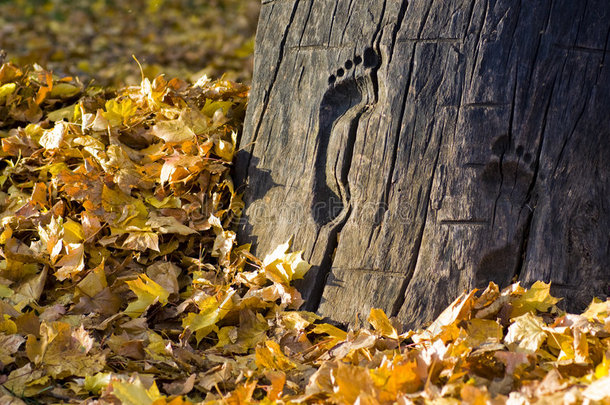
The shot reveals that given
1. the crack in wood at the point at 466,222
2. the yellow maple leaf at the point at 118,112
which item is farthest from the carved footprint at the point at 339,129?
the yellow maple leaf at the point at 118,112

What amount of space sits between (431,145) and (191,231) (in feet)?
3.38

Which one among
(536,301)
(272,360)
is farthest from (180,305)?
(536,301)

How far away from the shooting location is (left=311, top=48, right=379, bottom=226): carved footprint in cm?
229

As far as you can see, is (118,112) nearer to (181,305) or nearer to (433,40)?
(181,305)

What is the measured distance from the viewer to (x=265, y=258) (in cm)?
240

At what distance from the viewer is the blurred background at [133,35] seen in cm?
827

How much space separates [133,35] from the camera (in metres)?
10.0

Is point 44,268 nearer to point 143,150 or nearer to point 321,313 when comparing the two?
point 143,150

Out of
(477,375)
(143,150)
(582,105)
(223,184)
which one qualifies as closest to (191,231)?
(223,184)

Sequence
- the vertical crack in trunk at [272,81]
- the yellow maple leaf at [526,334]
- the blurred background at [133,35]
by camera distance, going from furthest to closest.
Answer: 1. the blurred background at [133,35]
2. the vertical crack in trunk at [272,81]
3. the yellow maple leaf at [526,334]

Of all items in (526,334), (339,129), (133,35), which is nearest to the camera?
(526,334)

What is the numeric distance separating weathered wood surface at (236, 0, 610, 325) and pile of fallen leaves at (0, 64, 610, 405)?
15 centimetres

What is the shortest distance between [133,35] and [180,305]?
28.4 ft

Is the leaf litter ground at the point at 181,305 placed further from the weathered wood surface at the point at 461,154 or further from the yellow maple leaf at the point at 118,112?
the weathered wood surface at the point at 461,154
